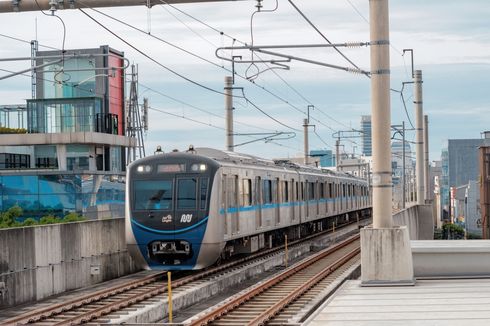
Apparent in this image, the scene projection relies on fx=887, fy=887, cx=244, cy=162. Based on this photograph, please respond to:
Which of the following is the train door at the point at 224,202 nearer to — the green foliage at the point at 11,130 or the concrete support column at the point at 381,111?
the concrete support column at the point at 381,111

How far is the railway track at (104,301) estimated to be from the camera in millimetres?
14430

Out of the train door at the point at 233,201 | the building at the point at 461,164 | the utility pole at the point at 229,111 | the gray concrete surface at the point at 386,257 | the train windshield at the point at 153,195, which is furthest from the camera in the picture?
the building at the point at 461,164

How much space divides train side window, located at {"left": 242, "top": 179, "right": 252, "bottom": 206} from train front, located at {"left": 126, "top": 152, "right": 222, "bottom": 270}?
10.5ft

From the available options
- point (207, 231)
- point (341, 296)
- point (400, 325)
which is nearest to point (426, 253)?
point (341, 296)

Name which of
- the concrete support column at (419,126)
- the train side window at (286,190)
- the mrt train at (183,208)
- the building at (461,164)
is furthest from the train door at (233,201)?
the building at (461,164)

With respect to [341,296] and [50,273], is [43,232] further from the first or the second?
[341,296]

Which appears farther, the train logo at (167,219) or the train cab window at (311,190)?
the train cab window at (311,190)

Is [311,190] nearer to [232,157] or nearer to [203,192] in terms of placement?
[232,157]

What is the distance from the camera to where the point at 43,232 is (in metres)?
17.8

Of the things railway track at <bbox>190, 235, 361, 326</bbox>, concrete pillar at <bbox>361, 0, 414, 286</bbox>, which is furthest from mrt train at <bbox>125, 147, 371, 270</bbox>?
concrete pillar at <bbox>361, 0, 414, 286</bbox>

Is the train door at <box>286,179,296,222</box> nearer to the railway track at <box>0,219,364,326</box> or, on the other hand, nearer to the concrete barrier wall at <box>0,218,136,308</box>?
the railway track at <box>0,219,364,326</box>

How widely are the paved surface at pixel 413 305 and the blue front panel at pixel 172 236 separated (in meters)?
6.27

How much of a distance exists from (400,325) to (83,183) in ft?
93.6

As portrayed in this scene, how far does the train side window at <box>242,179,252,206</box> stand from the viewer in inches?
935
